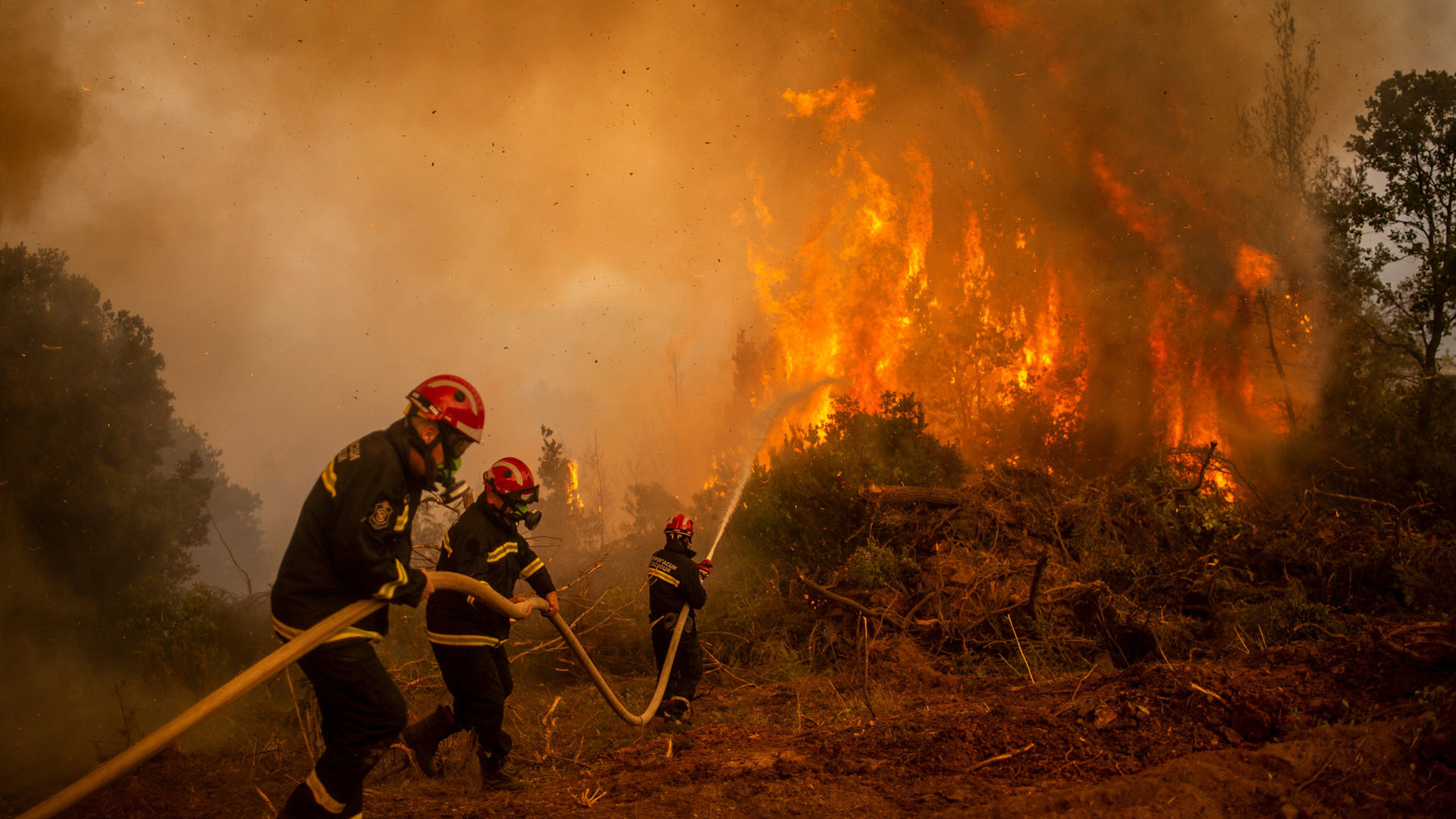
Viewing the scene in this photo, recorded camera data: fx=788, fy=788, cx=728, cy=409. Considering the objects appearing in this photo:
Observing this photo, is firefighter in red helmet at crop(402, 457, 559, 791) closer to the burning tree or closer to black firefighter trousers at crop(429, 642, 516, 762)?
black firefighter trousers at crop(429, 642, 516, 762)

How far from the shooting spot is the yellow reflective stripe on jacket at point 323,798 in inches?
152

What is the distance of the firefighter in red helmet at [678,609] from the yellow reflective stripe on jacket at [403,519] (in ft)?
12.6

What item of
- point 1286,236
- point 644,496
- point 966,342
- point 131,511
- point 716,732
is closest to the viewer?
point 716,732

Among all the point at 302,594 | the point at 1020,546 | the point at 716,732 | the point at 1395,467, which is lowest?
the point at 716,732

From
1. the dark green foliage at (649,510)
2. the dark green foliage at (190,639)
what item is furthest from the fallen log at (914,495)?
the dark green foliage at (649,510)

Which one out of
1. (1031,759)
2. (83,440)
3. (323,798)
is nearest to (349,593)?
(323,798)

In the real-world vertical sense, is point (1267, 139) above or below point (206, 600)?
above

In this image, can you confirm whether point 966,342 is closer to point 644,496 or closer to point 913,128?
point 913,128

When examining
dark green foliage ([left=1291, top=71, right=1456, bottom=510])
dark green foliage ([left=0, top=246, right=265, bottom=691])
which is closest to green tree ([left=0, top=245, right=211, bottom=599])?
dark green foliage ([left=0, top=246, right=265, bottom=691])

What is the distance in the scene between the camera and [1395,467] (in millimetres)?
13453

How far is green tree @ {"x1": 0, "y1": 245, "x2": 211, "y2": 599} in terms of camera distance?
47.9ft

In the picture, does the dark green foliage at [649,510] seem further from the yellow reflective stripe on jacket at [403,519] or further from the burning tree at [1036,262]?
the yellow reflective stripe on jacket at [403,519]

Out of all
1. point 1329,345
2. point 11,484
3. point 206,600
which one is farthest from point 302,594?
point 1329,345

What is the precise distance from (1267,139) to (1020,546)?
16120 millimetres
